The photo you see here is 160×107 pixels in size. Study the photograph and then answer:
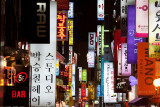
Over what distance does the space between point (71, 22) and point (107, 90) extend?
749cm

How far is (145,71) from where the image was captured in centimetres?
1748

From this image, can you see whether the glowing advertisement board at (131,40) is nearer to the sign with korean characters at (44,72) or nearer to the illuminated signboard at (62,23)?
the illuminated signboard at (62,23)

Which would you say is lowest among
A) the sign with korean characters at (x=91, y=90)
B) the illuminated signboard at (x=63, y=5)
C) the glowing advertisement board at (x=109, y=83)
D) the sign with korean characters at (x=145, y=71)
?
the sign with korean characters at (x=91, y=90)

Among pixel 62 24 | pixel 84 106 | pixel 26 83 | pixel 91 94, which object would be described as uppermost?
pixel 62 24

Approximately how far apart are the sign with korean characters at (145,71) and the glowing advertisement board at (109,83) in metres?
13.4

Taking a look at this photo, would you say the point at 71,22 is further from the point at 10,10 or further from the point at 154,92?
the point at 10,10

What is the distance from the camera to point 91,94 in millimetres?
54625

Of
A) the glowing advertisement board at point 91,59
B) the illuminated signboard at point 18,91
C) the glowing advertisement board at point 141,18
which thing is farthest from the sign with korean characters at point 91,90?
the illuminated signboard at point 18,91

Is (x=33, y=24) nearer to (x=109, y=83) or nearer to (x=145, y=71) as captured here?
(x=145, y=71)

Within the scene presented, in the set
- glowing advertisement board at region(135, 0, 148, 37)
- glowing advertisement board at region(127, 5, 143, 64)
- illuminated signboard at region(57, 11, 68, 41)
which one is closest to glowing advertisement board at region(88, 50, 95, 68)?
glowing advertisement board at region(127, 5, 143, 64)

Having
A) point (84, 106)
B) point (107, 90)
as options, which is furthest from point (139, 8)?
point (84, 106)

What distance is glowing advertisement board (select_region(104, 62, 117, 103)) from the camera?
102 ft

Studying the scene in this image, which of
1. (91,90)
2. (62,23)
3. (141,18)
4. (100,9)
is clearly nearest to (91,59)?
(91,90)

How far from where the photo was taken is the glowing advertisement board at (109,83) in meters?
31.2
